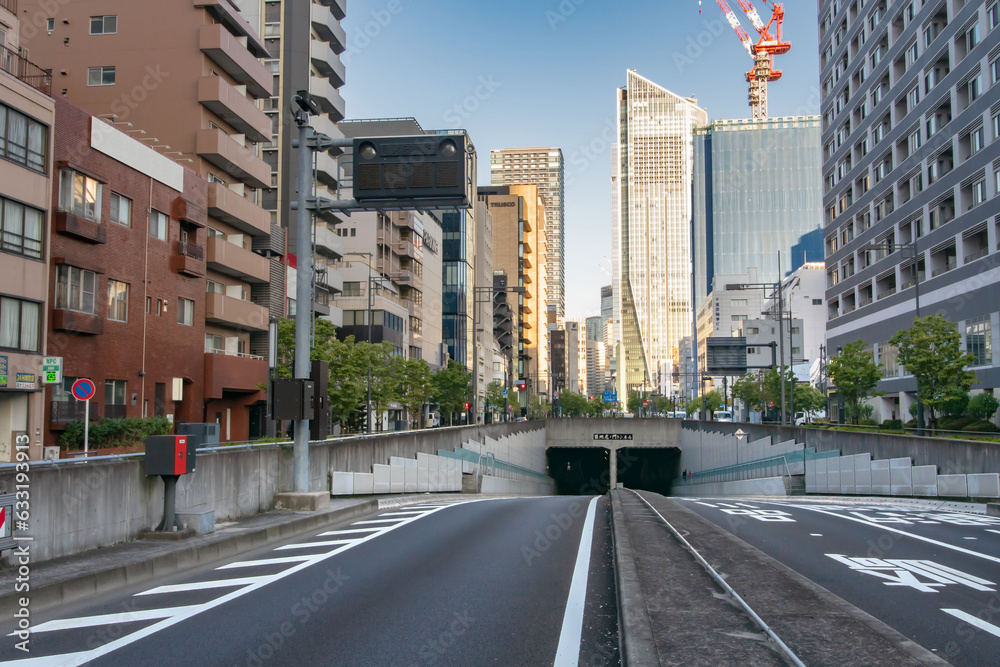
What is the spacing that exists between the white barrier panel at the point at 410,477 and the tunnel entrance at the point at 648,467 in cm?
6844

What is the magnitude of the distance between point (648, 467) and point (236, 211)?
7822 cm

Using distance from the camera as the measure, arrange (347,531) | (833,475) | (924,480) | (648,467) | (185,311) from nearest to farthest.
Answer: (347,531) < (924,480) < (833,475) < (185,311) < (648,467)

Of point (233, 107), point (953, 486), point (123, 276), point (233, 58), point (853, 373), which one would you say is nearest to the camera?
point (953, 486)

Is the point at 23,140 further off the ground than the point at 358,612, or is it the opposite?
the point at 23,140

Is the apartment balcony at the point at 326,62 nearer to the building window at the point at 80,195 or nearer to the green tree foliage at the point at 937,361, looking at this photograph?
the building window at the point at 80,195

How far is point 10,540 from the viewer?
9.46 meters

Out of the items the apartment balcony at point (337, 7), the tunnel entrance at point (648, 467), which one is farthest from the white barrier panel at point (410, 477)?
the tunnel entrance at point (648, 467)

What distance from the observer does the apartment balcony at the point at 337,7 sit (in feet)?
226

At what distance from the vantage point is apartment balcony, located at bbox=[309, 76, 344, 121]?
64.5 meters

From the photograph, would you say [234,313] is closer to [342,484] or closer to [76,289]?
[76,289]

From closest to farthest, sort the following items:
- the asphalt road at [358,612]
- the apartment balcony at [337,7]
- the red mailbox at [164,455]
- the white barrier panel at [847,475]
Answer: the asphalt road at [358,612], the red mailbox at [164,455], the white barrier panel at [847,475], the apartment balcony at [337,7]

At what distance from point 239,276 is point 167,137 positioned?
9008 millimetres

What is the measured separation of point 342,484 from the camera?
2270cm

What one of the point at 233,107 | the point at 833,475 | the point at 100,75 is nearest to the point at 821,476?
the point at 833,475
